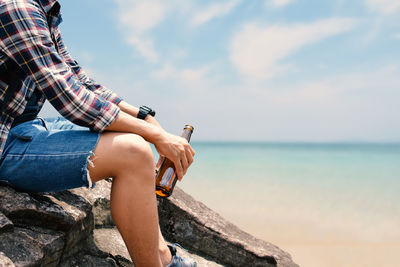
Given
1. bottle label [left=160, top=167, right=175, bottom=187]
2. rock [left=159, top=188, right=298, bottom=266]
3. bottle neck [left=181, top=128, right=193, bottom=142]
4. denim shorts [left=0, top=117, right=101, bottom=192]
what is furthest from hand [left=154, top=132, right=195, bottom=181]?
rock [left=159, top=188, right=298, bottom=266]

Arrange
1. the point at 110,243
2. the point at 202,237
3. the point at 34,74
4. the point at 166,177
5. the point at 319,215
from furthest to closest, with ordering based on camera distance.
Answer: the point at 319,215 < the point at 202,237 < the point at 110,243 < the point at 166,177 < the point at 34,74

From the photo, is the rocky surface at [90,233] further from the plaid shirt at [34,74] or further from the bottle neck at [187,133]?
the bottle neck at [187,133]

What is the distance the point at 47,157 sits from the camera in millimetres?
1859

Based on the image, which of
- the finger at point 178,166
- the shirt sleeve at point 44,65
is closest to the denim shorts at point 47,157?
the shirt sleeve at point 44,65

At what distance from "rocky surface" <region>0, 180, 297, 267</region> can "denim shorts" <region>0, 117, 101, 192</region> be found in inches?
9.3

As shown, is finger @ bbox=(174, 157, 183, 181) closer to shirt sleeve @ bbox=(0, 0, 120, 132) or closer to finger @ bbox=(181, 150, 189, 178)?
finger @ bbox=(181, 150, 189, 178)

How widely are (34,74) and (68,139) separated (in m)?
0.38

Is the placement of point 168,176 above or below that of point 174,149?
below

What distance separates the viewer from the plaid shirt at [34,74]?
178 cm

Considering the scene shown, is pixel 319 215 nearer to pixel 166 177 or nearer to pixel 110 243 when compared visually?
pixel 110 243

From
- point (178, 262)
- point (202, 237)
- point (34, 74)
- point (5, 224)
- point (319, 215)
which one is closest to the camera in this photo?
point (34, 74)

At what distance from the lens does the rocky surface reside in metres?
2.01

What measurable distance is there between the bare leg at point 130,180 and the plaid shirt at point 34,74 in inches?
5.5

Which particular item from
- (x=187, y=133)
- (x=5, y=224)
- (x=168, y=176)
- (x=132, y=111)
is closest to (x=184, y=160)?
(x=168, y=176)
